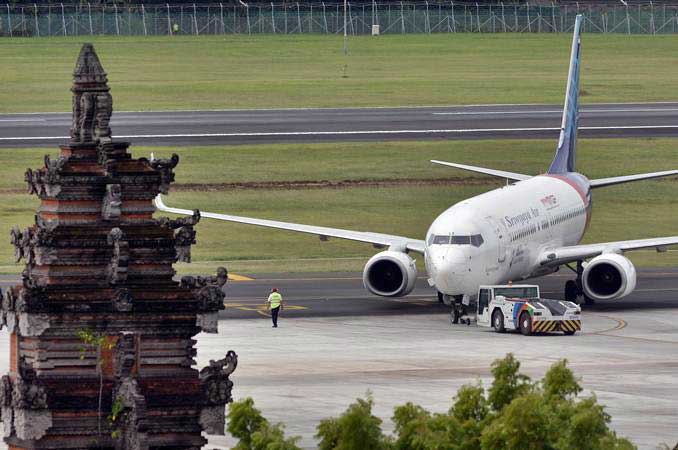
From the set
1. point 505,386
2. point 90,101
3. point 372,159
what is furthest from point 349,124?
point 90,101

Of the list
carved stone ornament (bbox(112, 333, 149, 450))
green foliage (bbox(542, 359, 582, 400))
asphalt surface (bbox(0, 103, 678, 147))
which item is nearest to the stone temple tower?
carved stone ornament (bbox(112, 333, 149, 450))

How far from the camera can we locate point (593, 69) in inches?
6535

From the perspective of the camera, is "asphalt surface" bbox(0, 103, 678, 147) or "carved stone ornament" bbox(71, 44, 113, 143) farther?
Answer: "asphalt surface" bbox(0, 103, 678, 147)

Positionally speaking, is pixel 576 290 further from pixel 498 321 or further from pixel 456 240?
pixel 456 240

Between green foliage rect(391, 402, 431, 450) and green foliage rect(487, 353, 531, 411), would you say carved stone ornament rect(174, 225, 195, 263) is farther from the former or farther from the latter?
green foliage rect(487, 353, 531, 411)

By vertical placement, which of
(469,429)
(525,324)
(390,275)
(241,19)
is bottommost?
(525,324)

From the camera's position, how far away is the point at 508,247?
238ft

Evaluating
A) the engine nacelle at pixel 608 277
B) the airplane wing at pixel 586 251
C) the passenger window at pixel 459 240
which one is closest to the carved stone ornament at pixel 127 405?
the passenger window at pixel 459 240

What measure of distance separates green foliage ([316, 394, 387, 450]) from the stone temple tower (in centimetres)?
195

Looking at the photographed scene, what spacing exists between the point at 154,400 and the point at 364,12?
556ft

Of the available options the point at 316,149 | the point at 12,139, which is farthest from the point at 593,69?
the point at 12,139

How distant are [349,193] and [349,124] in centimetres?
1941

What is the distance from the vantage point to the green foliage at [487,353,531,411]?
31.2 meters

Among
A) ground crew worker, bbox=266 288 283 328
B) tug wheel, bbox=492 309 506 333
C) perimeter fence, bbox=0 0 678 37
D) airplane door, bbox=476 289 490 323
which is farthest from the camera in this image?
perimeter fence, bbox=0 0 678 37
